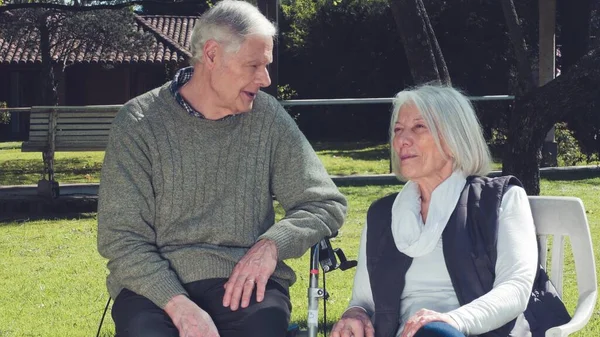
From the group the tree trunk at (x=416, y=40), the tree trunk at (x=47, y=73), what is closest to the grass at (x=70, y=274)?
the tree trunk at (x=416, y=40)

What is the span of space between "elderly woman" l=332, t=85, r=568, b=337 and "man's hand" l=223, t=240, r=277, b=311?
290 millimetres

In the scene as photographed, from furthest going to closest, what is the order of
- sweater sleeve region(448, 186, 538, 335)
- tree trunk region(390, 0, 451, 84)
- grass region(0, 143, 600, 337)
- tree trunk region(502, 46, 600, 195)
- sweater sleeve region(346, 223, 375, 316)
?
1. tree trunk region(390, 0, 451, 84)
2. tree trunk region(502, 46, 600, 195)
3. grass region(0, 143, 600, 337)
4. sweater sleeve region(346, 223, 375, 316)
5. sweater sleeve region(448, 186, 538, 335)

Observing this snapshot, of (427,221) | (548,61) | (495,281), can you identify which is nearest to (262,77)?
(427,221)

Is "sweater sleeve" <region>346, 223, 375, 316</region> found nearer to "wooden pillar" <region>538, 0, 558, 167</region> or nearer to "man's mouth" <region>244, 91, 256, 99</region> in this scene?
"man's mouth" <region>244, 91, 256, 99</region>

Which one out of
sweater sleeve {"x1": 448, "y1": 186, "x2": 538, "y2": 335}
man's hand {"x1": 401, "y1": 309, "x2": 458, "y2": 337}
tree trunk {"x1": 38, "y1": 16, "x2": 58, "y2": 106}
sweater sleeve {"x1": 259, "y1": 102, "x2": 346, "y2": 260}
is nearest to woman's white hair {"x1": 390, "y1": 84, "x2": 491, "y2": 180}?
sweater sleeve {"x1": 448, "y1": 186, "x2": 538, "y2": 335}

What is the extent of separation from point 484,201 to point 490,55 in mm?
17658

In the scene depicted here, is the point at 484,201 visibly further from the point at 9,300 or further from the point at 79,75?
the point at 79,75

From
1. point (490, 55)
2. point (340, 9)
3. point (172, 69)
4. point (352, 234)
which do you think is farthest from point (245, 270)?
point (172, 69)

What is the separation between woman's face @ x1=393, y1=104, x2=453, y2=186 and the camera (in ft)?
10.2

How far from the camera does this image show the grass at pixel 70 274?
5.32 metres

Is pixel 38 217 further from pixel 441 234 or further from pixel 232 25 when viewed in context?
pixel 441 234

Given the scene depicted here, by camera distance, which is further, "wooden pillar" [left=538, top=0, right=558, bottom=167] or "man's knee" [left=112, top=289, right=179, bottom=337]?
"wooden pillar" [left=538, top=0, right=558, bottom=167]

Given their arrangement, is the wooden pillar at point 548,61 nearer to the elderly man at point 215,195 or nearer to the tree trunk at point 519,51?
the tree trunk at point 519,51

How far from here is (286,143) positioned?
11.4 feet
